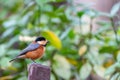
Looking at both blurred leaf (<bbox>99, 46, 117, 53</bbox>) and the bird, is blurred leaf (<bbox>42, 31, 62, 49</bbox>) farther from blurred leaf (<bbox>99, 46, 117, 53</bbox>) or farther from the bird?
the bird

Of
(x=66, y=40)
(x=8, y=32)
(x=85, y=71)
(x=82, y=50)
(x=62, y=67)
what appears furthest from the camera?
(x=8, y=32)

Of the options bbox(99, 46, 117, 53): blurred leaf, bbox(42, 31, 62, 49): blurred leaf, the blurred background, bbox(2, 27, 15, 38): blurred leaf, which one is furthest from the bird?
bbox(2, 27, 15, 38): blurred leaf

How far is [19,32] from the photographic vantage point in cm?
573

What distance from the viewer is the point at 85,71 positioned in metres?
5.10

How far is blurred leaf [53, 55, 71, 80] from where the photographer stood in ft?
16.8

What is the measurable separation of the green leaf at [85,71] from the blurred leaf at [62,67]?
0.15 meters

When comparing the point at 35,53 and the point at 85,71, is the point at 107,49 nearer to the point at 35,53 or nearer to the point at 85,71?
the point at 85,71

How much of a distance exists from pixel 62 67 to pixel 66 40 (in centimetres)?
46

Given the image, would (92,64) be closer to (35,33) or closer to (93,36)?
(93,36)

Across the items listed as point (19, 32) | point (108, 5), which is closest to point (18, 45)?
point (19, 32)

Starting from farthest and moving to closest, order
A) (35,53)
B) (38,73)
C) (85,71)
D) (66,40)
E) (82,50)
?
(66,40) → (82,50) → (85,71) → (35,53) → (38,73)

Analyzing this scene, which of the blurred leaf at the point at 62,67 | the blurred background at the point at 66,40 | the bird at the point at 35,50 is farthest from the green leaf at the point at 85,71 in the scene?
the bird at the point at 35,50

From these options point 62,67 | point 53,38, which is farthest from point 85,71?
point 53,38

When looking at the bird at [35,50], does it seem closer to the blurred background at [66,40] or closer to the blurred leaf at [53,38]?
the blurred background at [66,40]
